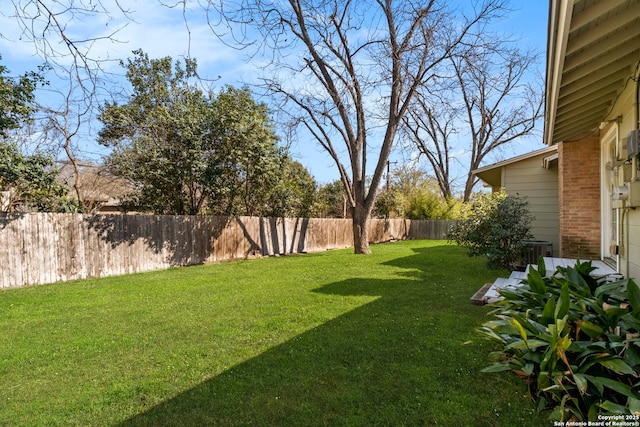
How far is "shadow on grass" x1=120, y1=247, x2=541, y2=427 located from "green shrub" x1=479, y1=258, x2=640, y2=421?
0.18m

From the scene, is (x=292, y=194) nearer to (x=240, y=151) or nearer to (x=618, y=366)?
(x=240, y=151)

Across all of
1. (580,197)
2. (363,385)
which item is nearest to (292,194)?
(580,197)

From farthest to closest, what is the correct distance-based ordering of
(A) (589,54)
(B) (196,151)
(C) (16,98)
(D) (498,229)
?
(B) (196,151), (D) (498,229), (C) (16,98), (A) (589,54)

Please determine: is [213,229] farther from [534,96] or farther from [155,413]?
[534,96]

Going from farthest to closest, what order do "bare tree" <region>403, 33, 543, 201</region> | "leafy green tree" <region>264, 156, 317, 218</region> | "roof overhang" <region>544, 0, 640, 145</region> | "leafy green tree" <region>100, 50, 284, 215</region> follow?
"bare tree" <region>403, 33, 543, 201</region>, "leafy green tree" <region>264, 156, 317, 218</region>, "leafy green tree" <region>100, 50, 284, 215</region>, "roof overhang" <region>544, 0, 640, 145</region>

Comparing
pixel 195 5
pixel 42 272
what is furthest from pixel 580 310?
pixel 42 272

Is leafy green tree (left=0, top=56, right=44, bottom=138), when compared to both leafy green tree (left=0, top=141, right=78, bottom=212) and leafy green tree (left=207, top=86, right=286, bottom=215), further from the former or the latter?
leafy green tree (left=207, top=86, right=286, bottom=215)

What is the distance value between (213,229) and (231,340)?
28.6ft

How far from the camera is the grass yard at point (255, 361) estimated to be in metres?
2.40

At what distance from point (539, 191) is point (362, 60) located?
6.98 m

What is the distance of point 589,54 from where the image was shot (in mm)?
3090

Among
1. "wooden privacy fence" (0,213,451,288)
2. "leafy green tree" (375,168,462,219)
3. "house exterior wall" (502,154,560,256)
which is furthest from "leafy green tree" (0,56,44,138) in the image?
"leafy green tree" (375,168,462,219)

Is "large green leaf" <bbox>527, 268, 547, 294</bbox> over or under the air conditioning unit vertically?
under

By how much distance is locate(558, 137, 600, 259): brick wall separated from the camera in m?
6.52
